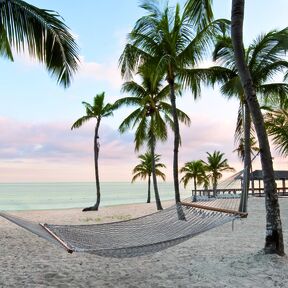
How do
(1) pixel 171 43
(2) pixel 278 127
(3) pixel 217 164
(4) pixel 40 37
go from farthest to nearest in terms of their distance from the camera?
(3) pixel 217 164
(2) pixel 278 127
(1) pixel 171 43
(4) pixel 40 37

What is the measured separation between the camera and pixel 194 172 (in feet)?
96.3

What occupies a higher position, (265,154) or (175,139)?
(175,139)

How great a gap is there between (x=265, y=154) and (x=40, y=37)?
138 inches

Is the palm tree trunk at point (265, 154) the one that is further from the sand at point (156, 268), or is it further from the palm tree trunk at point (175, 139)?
the palm tree trunk at point (175, 139)

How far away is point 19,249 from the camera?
5840mm

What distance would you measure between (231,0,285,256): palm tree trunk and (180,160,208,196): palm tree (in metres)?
24.4

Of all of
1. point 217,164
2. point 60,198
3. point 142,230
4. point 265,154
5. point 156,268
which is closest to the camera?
point 156,268

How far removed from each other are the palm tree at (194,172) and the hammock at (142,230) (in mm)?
23961

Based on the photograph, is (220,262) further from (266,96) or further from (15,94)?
(266,96)

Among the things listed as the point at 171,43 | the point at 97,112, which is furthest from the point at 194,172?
the point at 171,43

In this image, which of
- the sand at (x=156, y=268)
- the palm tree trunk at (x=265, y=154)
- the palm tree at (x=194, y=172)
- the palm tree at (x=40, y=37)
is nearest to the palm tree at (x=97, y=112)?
the palm tree at (x=40, y=37)

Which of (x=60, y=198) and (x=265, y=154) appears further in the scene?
(x=60, y=198)

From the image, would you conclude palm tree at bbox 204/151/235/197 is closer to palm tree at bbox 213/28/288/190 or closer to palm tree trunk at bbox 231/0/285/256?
palm tree at bbox 213/28/288/190

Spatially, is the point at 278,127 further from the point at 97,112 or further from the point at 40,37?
the point at 40,37
